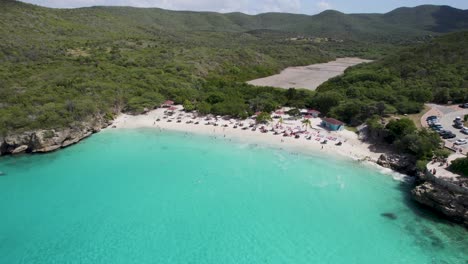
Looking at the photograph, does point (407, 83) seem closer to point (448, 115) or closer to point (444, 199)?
point (448, 115)

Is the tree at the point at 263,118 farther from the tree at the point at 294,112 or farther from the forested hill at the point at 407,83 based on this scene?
the forested hill at the point at 407,83

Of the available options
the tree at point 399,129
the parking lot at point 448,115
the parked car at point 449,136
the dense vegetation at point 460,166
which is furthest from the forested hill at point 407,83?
the dense vegetation at point 460,166

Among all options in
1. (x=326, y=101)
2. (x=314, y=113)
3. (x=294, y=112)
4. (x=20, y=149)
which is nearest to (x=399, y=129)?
(x=314, y=113)

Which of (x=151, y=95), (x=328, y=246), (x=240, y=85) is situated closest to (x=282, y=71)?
(x=240, y=85)

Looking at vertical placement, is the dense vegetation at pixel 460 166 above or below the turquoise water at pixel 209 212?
above

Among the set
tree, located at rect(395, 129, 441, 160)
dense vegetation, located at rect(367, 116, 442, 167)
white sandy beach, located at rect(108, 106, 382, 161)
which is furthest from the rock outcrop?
tree, located at rect(395, 129, 441, 160)

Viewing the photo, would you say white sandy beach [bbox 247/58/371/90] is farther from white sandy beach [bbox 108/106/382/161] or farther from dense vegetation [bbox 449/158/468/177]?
dense vegetation [bbox 449/158/468/177]
